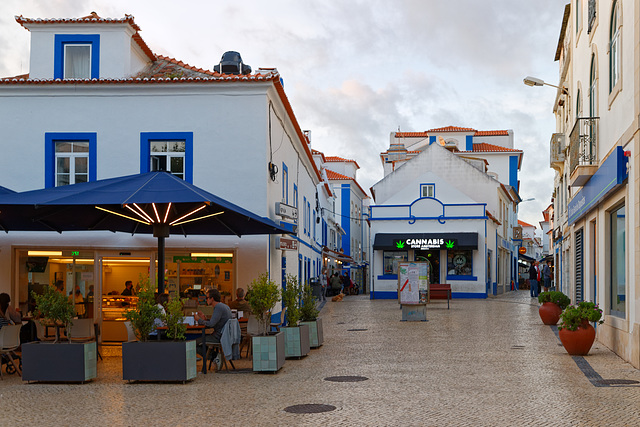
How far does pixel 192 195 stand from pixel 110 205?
172 centimetres

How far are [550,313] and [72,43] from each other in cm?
1429

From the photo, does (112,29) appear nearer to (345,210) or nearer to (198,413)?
(198,413)

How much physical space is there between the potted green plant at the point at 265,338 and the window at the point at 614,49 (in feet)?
24.0

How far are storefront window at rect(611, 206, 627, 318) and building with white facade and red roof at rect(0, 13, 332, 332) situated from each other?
25.0 feet

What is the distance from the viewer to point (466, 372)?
1171 centimetres

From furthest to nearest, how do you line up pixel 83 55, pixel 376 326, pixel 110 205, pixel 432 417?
pixel 376 326 → pixel 83 55 → pixel 110 205 → pixel 432 417

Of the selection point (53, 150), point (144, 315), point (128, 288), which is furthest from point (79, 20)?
point (144, 315)

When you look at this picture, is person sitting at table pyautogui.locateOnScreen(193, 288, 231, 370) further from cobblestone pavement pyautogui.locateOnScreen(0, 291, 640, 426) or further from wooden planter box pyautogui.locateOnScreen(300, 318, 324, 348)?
wooden planter box pyautogui.locateOnScreen(300, 318, 324, 348)

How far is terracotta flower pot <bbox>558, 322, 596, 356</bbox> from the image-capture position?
13633mm

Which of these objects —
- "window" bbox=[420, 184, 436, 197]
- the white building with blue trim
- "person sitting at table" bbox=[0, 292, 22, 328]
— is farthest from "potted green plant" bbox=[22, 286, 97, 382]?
"window" bbox=[420, 184, 436, 197]

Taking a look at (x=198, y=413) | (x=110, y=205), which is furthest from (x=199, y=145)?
(x=198, y=413)

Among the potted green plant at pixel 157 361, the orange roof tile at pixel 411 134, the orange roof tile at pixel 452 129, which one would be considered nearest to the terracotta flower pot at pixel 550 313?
the potted green plant at pixel 157 361

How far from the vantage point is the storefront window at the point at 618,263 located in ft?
46.5

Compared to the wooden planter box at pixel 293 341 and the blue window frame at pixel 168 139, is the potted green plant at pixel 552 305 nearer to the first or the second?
the wooden planter box at pixel 293 341
